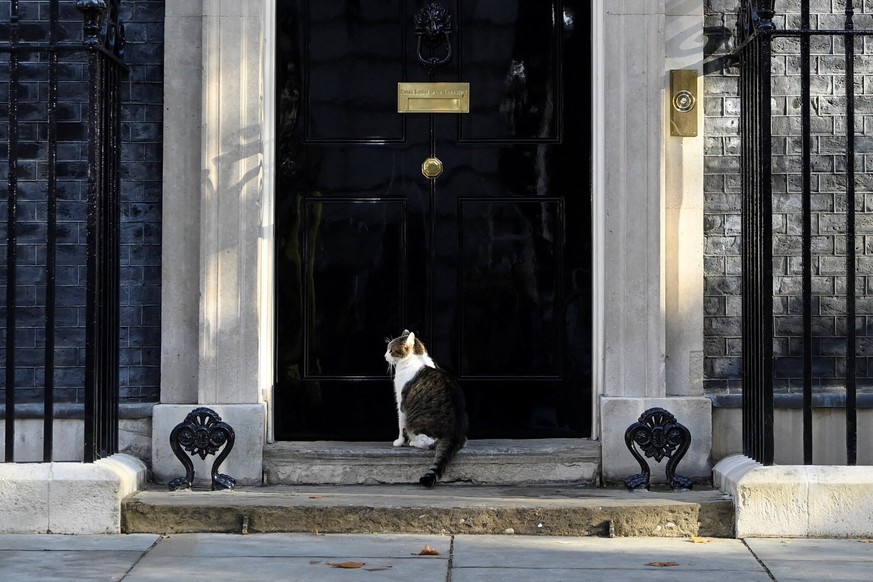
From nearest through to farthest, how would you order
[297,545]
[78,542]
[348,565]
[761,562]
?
[348,565] < [761,562] < [297,545] < [78,542]

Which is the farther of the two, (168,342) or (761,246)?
(168,342)

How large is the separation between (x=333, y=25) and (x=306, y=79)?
0.35 m

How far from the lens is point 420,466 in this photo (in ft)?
21.7

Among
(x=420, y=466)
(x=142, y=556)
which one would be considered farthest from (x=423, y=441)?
(x=142, y=556)

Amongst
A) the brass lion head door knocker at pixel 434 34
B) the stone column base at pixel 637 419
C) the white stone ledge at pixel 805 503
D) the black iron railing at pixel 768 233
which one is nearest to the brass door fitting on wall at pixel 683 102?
the black iron railing at pixel 768 233

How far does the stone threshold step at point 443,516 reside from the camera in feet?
19.5

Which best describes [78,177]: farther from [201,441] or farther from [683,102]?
[683,102]

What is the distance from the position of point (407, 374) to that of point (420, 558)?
1397mm

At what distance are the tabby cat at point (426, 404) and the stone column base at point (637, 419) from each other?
2.58ft

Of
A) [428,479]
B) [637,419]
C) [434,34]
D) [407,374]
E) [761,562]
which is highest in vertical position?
[434,34]

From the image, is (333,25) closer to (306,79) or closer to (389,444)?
(306,79)

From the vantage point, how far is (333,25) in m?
6.97

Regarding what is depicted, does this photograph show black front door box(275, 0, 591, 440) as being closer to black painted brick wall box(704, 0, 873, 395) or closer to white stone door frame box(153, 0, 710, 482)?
white stone door frame box(153, 0, 710, 482)

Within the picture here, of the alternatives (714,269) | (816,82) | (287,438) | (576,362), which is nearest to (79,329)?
(287,438)
